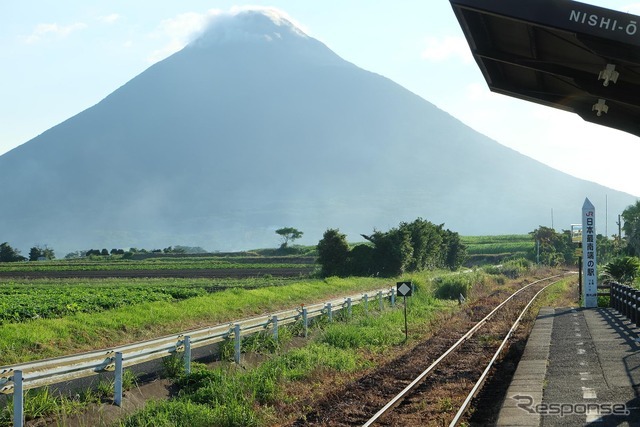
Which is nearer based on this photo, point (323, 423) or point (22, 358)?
point (323, 423)

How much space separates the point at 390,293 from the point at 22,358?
1834 centimetres

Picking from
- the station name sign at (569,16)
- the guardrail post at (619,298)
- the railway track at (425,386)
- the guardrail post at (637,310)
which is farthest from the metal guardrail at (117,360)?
the guardrail post at (619,298)

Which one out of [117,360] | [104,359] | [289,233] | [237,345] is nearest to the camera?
[117,360]

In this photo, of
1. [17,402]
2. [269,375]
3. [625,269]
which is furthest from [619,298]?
[17,402]

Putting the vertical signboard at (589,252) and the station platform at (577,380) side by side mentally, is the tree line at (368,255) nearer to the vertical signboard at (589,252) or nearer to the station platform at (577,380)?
the vertical signboard at (589,252)

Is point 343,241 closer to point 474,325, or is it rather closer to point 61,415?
point 474,325

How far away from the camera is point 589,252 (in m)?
33.4

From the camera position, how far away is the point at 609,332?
76.7ft

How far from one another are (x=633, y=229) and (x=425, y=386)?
6595 centimetres

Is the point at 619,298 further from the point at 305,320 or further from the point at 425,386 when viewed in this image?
the point at 425,386

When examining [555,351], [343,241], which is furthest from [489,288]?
[555,351]

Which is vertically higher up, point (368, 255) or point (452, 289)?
point (368, 255)

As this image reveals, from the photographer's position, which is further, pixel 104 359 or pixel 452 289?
pixel 452 289

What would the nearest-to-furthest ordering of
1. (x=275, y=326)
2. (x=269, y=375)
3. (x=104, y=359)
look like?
1. (x=104, y=359)
2. (x=269, y=375)
3. (x=275, y=326)
